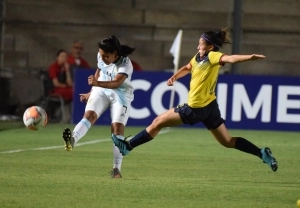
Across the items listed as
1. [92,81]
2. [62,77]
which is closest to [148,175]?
[92,81]

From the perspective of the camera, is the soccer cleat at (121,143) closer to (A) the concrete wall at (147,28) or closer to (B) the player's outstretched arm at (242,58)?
(B) the player's outstretched arm at (242,58)

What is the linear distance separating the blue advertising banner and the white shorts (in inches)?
368

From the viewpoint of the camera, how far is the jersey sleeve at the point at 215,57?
11.4 metres

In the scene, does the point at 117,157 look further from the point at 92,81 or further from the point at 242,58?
the point at 242,58

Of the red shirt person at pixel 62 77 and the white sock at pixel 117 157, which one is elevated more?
the red shirt person at pixel 62 77

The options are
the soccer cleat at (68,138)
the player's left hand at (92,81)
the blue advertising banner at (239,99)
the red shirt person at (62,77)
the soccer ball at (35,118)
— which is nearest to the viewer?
the player's left hand at (92,81)

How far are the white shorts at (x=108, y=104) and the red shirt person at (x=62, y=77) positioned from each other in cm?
1013

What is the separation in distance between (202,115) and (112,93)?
1.14 m

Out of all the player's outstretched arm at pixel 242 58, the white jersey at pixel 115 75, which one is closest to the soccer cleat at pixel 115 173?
the white jersey at pixel 115 75

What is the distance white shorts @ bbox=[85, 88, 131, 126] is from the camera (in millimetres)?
11805

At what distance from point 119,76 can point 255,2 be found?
14.0m

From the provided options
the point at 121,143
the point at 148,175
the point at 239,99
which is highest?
the point at 239,99

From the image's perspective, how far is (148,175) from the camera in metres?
11.9

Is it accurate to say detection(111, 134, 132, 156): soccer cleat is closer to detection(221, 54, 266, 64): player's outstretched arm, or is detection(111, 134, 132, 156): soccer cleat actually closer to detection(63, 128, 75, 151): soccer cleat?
detection(63, 128, 75, 151): soccer cleat
